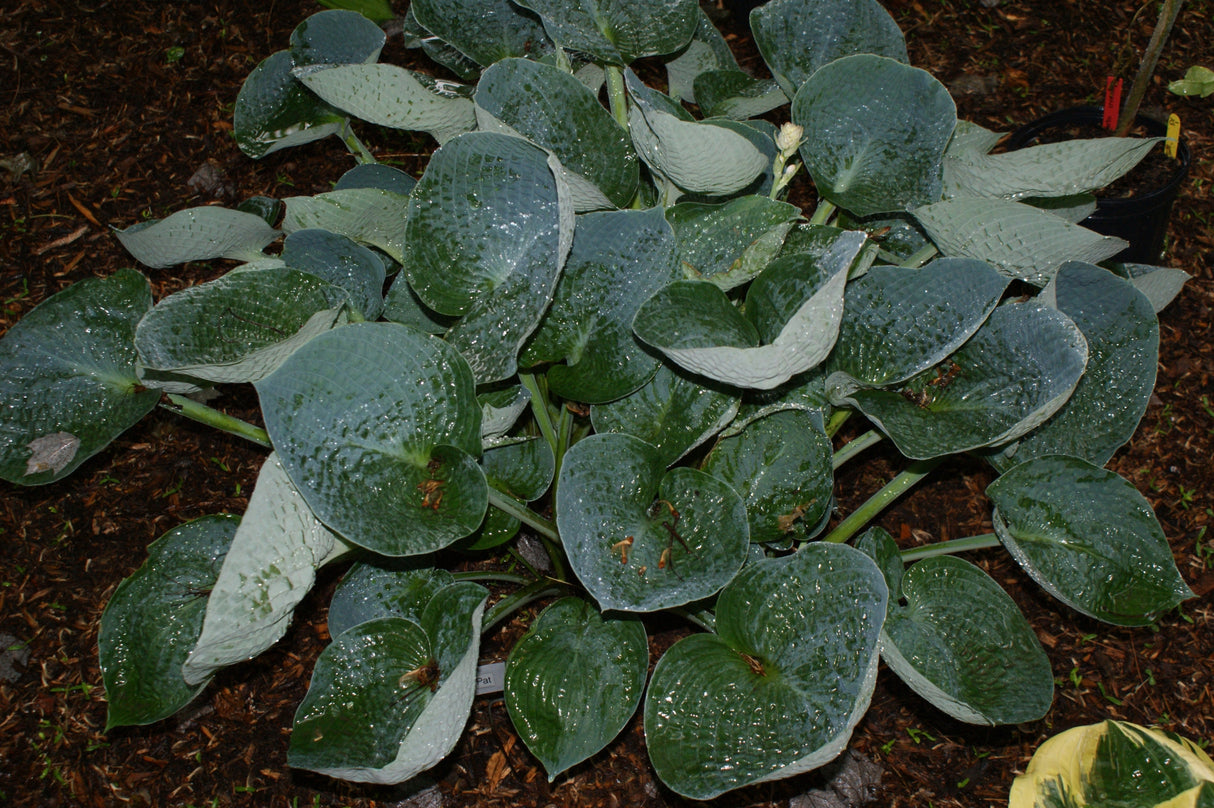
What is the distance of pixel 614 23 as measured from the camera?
4.97 feet

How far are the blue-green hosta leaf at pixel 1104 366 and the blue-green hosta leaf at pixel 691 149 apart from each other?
491mm

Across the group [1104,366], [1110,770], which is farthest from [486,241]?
[1110,770]

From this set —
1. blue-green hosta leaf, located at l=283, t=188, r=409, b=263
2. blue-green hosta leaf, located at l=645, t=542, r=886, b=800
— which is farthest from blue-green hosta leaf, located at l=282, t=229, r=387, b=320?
blue-green hosta leaf, located at l=645, t=542, r=886, b=800

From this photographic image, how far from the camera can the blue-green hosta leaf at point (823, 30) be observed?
1.55m

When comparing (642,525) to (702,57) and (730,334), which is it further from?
(702,57)

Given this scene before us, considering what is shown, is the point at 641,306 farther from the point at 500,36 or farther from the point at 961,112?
the point at 961,112

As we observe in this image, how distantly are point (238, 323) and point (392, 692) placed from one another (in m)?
0.55

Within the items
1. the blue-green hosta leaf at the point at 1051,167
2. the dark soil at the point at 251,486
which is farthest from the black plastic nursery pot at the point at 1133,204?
the blue-green hosta leaf at the point at 1051,167

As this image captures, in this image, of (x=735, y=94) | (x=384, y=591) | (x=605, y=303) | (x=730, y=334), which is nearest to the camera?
(x=730, y=334)

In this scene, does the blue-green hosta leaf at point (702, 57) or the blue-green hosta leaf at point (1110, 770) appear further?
the blue-green hosta leaf at point (702, 57)

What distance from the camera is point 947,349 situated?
126 cm

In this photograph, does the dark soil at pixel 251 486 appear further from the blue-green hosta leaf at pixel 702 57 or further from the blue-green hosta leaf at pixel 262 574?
the blue-green hosta leaf at pixel 702 57

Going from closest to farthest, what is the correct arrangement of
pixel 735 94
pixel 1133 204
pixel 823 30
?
pixel 823 30
pixel 735 94
pixel 1133 204

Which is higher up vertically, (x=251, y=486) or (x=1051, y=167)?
(x=1051, y=167)
